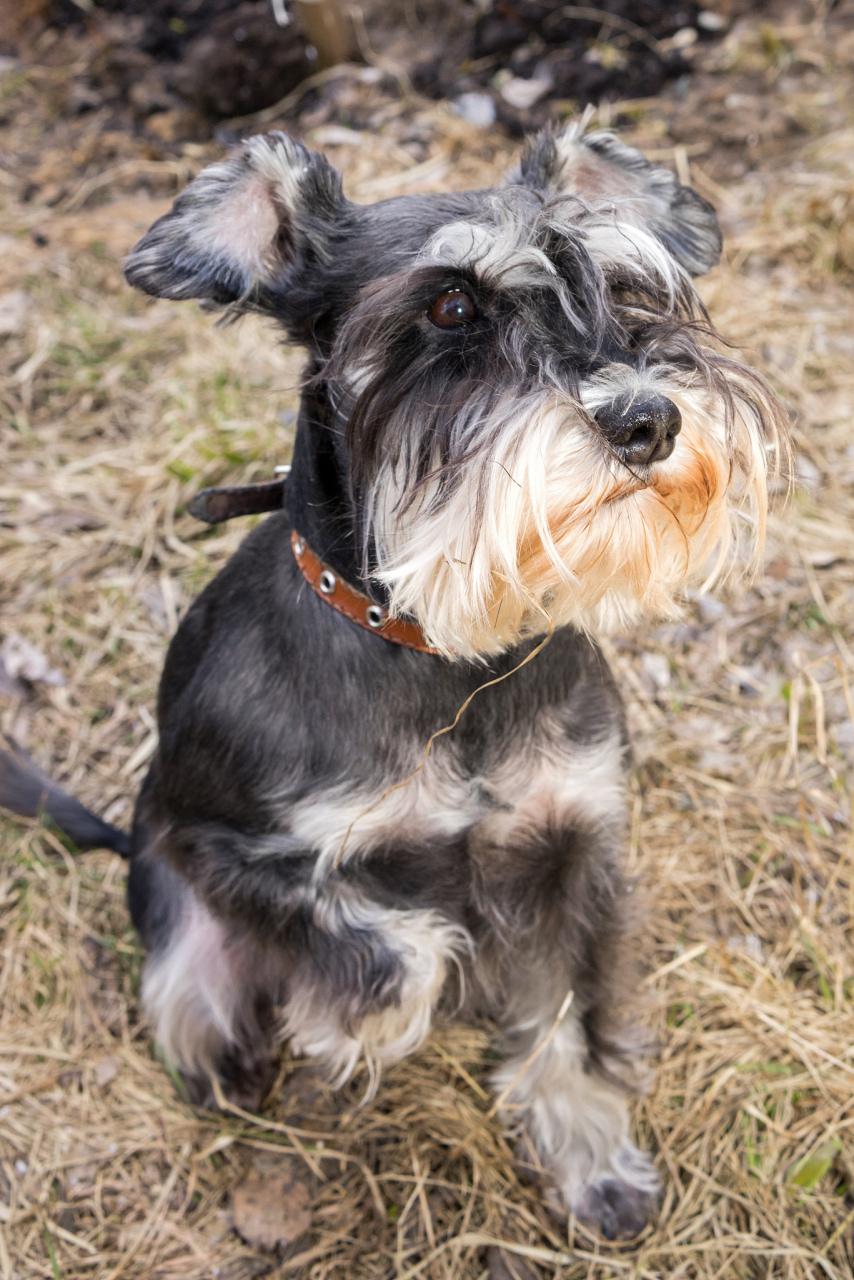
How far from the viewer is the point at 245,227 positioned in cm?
179

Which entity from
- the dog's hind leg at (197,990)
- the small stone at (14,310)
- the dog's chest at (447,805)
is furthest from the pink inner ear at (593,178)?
the small stone at (14,310)

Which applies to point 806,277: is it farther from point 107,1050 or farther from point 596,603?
point 107,1050

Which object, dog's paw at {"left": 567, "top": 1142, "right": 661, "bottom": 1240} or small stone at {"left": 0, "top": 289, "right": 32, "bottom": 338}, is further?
small stone at {"left": 0, "top": 289, "right": 32, "bottom": 338}

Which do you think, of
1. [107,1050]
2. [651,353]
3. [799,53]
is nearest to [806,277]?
[799,53]

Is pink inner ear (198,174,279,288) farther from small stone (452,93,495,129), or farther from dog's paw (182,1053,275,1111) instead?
small stone (452,93,495,129)

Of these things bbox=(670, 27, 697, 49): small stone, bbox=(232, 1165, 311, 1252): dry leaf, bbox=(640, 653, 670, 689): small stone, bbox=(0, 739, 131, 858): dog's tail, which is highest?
bbox=(670, 27, 697, 49): small stone

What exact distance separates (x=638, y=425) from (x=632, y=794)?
5.88 feet

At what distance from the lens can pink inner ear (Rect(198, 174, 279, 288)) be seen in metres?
1.76

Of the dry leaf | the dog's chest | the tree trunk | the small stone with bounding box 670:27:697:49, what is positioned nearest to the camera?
the dog's chest

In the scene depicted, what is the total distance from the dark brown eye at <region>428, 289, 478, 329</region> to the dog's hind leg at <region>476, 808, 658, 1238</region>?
1.05 meters

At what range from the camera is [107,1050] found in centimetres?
264

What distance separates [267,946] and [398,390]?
1217 millimetres

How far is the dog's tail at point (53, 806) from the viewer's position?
107 inches

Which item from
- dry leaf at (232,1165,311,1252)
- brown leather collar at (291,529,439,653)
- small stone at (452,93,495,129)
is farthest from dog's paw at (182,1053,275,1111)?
small stone at (452,93,495,129)
